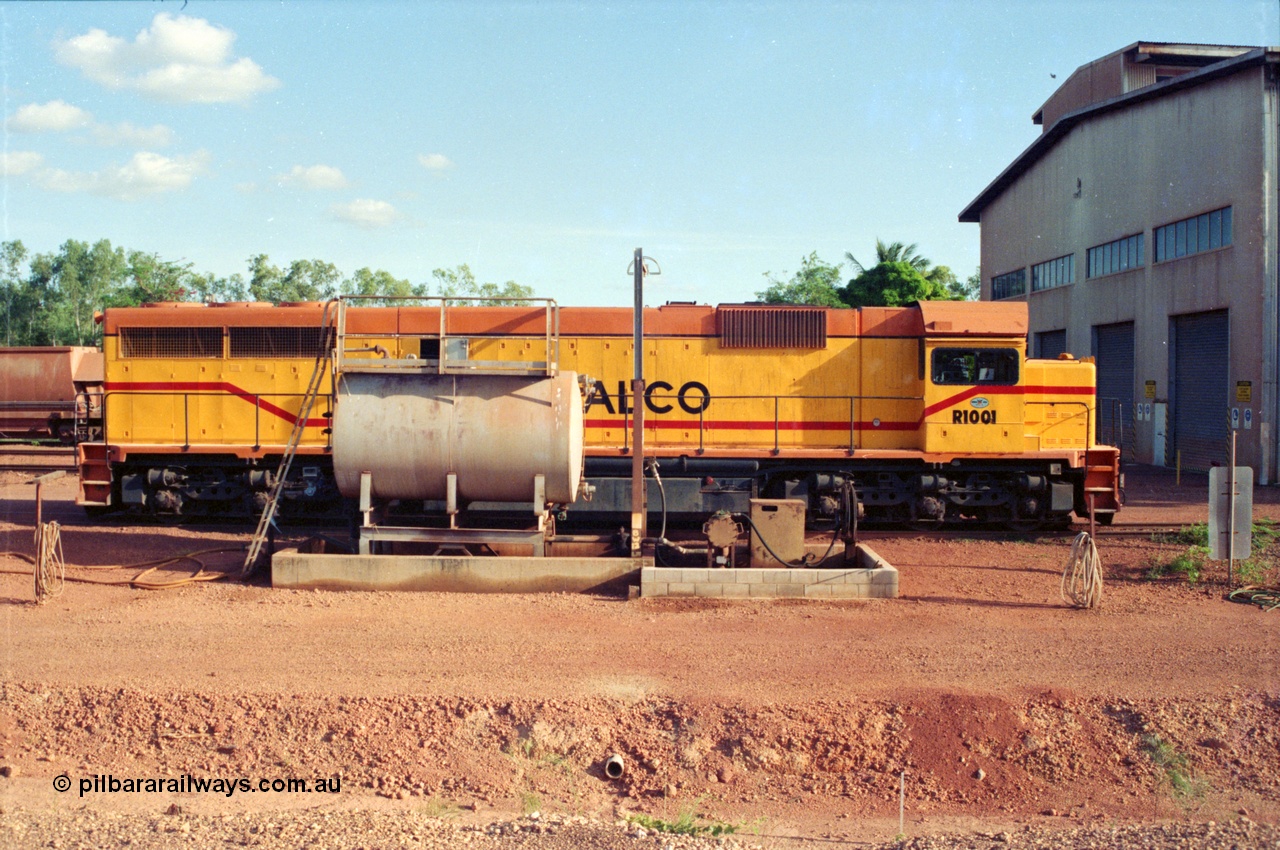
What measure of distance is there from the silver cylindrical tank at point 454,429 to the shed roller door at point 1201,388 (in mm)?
21607

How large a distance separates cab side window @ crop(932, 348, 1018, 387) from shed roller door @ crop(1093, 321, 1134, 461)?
17613 mm

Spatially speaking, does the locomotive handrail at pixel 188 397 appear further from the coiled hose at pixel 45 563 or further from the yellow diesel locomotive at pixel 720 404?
the coiled hose at pixel 45 563

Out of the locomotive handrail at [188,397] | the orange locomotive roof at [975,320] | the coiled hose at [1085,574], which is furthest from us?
the locomotive handrail at [188,397]

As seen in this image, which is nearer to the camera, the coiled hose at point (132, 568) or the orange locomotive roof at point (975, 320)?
the coiled hose at point (132, 568)

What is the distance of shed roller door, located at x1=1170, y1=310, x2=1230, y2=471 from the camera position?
1061 inches

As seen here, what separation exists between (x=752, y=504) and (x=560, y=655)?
4.35m

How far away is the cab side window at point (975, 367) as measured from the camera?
16.3 m

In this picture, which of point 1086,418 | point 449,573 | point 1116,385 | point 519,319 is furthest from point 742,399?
point 1116,385

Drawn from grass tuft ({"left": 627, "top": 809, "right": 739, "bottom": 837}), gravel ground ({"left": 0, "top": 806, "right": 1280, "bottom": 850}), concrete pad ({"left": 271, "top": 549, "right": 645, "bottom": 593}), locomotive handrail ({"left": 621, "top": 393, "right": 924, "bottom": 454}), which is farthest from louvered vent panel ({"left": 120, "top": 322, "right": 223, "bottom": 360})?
grass tuft ({"left": 627, "top": 809, "right": 739, "bottom": 837})

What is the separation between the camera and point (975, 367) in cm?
1639

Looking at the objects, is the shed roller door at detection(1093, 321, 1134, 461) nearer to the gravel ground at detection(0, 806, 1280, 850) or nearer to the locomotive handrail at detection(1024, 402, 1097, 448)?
the locomotive handrail at detection(1024, 402, 1097, 448)

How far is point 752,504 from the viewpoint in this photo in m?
13.1

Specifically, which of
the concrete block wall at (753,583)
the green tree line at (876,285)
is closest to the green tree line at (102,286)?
the green tree line at (876,285)

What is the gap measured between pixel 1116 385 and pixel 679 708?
30240 millimetres
